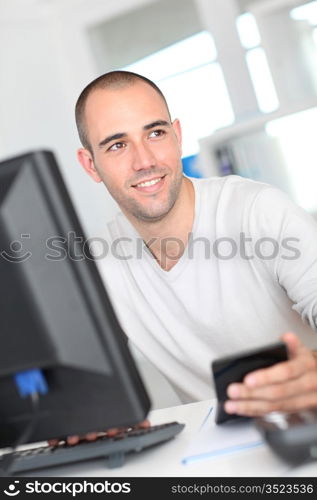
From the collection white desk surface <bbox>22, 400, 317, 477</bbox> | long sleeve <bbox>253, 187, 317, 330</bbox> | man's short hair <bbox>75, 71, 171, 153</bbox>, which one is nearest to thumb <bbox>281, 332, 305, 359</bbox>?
white desk surface <bbox>22, 400, 317, 477</bbox>

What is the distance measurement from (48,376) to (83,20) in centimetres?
482

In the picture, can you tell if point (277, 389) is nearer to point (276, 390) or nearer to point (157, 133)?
point (276, 390)

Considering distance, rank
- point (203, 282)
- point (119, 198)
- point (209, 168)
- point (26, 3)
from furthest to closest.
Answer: point (26, 3) → point (209, 168) → point (119, 198) → point (203, 282)

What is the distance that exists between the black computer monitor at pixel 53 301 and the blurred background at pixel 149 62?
3.24 meters

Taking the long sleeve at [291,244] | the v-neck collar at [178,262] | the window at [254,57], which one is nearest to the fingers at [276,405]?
the long sleeve at [291,244]

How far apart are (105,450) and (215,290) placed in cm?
83

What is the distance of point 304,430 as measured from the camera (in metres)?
0.96

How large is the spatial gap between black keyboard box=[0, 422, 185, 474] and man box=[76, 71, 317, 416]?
2.14 feet

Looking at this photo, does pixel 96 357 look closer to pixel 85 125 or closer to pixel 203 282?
pixel 203 282

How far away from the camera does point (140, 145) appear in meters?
2.03

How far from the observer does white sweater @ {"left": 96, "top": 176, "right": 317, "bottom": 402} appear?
1871 millimetres

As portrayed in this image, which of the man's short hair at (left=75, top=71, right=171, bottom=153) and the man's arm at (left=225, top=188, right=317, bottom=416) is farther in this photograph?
the man's short hair at (left=75, top=71, right=171, bottom=153)

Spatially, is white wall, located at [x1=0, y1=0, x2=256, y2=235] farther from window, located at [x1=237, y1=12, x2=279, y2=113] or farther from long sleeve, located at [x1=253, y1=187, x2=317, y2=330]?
long sleeve, located at [x1=253, y1=187, x2=317, y2=330]
